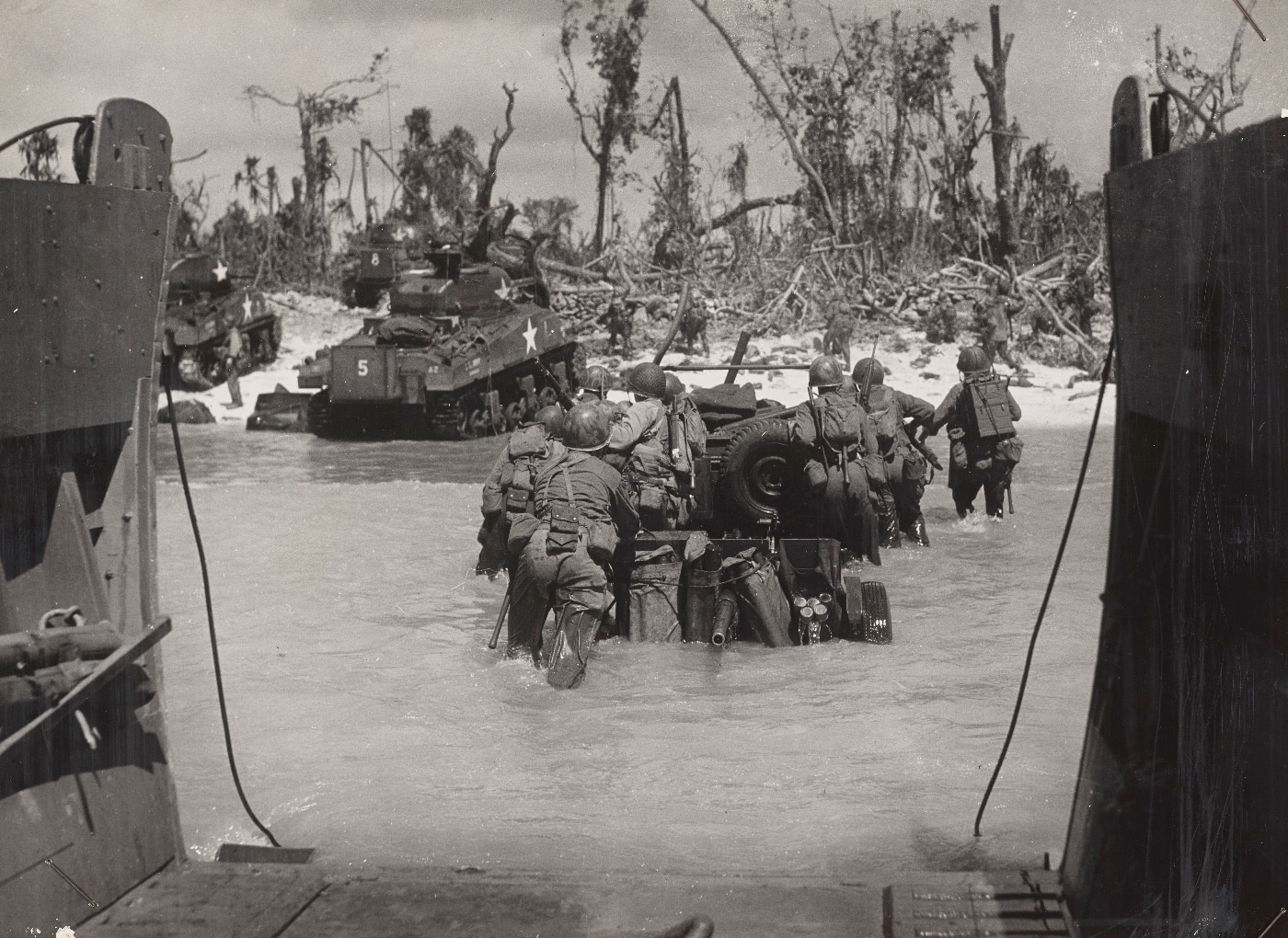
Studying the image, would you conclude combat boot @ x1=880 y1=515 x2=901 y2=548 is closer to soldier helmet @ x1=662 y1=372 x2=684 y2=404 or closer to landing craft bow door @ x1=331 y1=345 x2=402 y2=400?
soldier helmet @ x1=662 y1=372 x2=684 y2=404

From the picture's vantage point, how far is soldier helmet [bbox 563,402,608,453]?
8117 millimetres

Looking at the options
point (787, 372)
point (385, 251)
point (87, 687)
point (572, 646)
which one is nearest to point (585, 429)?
point (572, 646)

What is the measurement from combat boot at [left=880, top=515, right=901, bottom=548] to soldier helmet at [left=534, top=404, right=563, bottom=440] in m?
3.65

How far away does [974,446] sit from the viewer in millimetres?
12586

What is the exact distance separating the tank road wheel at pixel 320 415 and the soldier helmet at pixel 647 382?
36.9 ft

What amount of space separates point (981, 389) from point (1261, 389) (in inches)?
375

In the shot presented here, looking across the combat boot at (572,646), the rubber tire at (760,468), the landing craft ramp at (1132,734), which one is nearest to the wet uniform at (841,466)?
the rubber tire at (760,468)

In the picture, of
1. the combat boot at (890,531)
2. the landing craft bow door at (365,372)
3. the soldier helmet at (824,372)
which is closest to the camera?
the soldier helmet at (824,372)

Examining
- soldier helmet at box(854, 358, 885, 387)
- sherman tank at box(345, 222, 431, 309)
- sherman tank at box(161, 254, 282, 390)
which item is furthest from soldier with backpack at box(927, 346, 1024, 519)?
sherman tank at box(161, 254, 282, 390)

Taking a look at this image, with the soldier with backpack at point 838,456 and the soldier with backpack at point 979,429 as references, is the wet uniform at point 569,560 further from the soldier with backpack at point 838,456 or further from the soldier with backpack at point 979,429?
the soldier with backpack at point 979,429

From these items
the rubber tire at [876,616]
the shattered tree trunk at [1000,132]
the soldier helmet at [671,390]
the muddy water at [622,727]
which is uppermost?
the shattered tree trunk at [1000,132]

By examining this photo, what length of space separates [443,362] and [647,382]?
10009 millimetres

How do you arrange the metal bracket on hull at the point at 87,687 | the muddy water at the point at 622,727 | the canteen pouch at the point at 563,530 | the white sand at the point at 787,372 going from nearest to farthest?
the metal bracket on hull at the point at 87,687, the muddy water at the point at 622,727, the canteen pouch at the point at 563,530, the white sand at the point at 787,372

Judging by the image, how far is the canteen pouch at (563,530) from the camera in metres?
7.64
